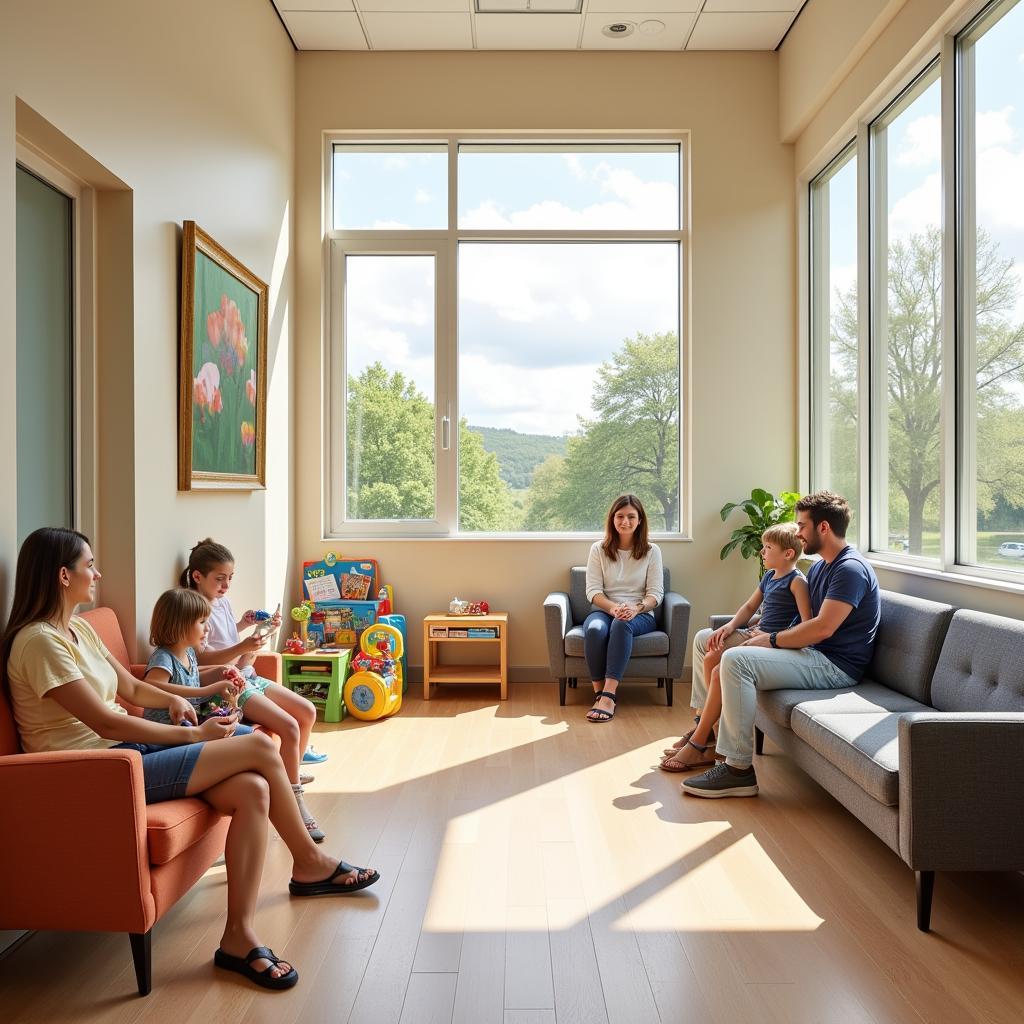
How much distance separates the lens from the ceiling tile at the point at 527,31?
535cm

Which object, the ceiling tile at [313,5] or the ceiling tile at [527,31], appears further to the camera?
the ceiling tile at [527,31]

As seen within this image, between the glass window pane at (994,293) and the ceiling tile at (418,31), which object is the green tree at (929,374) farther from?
the ceiling tile at (418,31)

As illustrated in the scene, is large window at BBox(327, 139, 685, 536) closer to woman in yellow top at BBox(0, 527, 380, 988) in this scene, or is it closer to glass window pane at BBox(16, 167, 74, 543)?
glass window pane at BBox(16, 167, 74, 543)

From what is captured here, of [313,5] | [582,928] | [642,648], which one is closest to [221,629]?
[582,928]

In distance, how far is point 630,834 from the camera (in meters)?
3.22

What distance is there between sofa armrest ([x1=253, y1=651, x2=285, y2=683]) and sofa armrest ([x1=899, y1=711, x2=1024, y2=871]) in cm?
229

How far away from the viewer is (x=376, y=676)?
4.94 m

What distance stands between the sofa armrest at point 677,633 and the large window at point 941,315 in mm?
1052

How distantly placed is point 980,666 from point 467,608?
322 centimetres

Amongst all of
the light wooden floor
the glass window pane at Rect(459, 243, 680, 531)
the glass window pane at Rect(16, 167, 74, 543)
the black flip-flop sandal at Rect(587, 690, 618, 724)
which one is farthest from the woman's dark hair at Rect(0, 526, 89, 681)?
the glass window pane at Rect(459, 243, 680, 531)

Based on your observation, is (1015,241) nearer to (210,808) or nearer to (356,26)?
(210,808)

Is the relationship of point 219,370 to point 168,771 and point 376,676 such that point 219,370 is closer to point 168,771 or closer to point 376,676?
point 376,676

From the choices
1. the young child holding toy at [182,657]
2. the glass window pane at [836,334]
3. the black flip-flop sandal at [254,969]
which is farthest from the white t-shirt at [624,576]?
the black flip-flop sandal at [254,969]

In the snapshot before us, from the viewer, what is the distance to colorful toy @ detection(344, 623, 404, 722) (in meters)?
4.91
